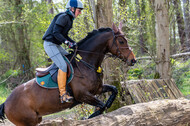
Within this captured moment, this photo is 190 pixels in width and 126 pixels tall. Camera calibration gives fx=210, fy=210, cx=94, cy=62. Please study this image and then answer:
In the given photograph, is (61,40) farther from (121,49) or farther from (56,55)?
(121,49)

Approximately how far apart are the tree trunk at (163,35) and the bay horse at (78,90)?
3864 mm

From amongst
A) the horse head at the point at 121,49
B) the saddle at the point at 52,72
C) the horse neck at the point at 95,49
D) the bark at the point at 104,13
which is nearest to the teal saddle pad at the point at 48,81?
the saddle at the point at 52,72

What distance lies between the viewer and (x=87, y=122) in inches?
163

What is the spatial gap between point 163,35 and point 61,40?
506 centimetres

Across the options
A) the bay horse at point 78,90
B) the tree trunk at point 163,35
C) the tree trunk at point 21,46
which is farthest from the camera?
the tree trunk at point 21,46

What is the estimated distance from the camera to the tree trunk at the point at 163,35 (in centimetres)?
805

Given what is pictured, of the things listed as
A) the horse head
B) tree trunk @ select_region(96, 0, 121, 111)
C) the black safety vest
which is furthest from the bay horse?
tree trunk @ select_region(96, 0, 121, 111)

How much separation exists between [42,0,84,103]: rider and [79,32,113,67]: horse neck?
1.19ft

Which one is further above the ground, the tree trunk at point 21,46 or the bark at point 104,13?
the bark at point 104,13

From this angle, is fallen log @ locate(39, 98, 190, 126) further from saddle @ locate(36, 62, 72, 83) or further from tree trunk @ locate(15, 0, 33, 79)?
tree trunk @ locate(15, 0, 33, 79)

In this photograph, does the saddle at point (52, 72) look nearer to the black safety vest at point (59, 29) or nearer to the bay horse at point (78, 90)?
the bay horse at point (78, 90)

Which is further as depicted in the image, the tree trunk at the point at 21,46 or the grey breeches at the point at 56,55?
the tree trunk at the point at 21,46

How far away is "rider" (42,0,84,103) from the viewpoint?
14.3ft

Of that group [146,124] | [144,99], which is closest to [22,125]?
[146,124]
